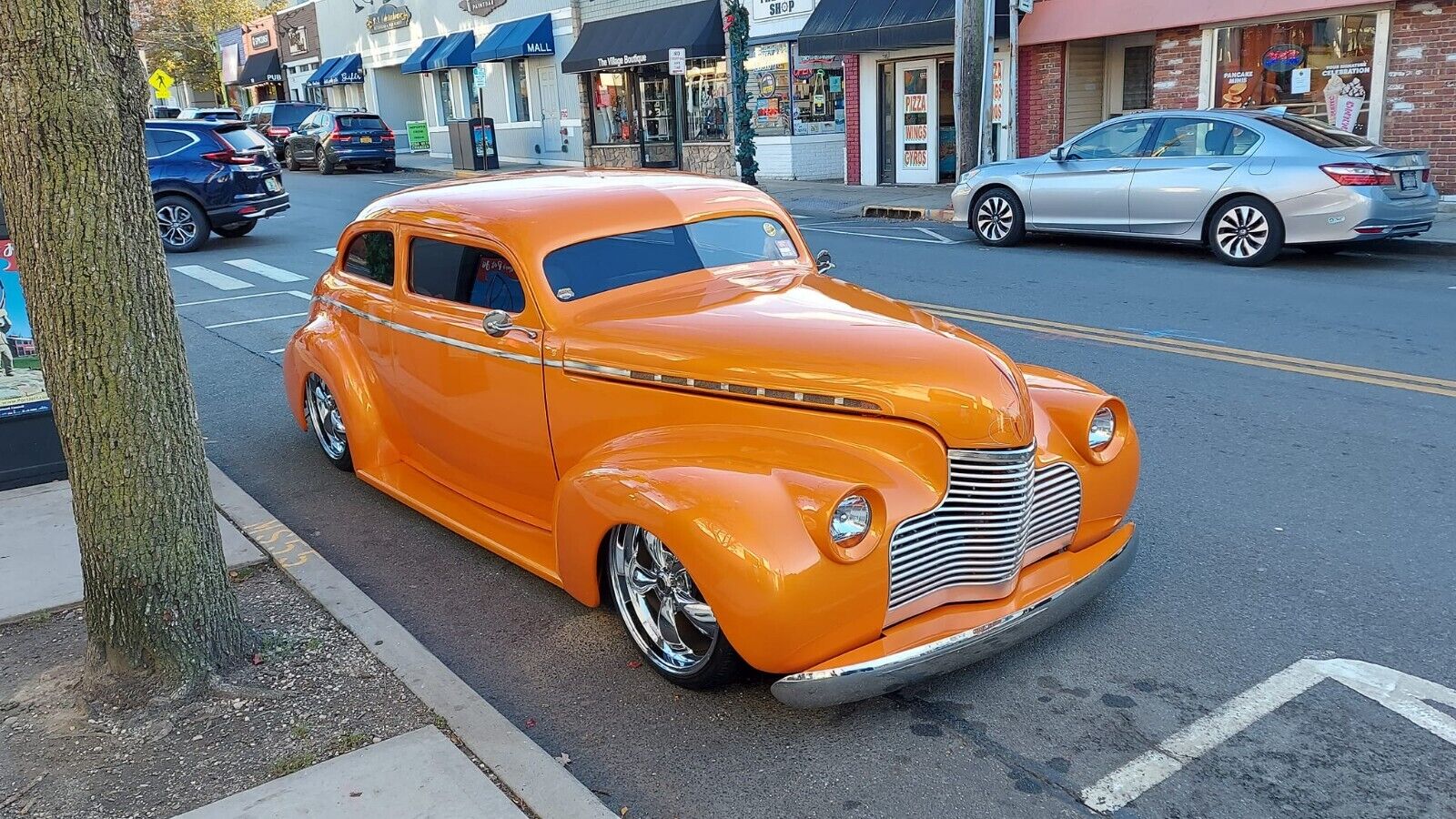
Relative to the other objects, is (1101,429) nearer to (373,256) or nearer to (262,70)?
(373,256)

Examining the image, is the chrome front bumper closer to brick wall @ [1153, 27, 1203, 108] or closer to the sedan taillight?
the sedan taillight

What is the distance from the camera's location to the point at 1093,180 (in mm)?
12797

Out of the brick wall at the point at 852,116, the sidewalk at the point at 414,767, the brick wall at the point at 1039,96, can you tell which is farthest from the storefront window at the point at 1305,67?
the sidewalk at the point at 414,767

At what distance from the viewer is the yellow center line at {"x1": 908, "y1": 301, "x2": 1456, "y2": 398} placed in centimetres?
685

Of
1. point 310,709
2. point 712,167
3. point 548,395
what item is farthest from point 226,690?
point 712,167

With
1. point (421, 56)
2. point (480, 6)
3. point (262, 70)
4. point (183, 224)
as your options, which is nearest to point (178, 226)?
point (183, 224)

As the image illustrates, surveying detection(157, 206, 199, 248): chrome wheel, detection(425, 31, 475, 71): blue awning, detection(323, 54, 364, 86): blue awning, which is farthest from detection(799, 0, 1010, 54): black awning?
detection(323, 54, 364, 86): blue awning

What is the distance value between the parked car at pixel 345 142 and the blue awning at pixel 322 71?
14196 mm

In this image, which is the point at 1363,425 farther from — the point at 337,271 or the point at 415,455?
the point at 337,271

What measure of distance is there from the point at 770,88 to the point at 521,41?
913 centimetres

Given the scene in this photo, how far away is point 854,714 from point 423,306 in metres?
2.79

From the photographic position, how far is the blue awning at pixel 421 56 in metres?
35.2

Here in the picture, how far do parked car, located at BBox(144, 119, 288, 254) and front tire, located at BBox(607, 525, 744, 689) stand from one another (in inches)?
542

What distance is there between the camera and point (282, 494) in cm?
604
